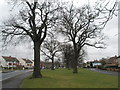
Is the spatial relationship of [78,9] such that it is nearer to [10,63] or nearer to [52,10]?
[52,10]

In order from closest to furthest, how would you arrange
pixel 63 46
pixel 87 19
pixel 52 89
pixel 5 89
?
pixel 52 89 < pixel 5 89 < pixel 87 19 < pixel 63 46

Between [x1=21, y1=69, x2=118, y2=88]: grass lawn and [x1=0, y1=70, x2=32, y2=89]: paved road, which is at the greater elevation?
[x1=21, y1=69, x2=118, y2=88]: grass lawn

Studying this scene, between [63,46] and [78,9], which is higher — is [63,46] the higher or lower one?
the lower one

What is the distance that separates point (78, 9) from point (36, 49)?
17814 mm

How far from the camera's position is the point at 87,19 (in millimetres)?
38844

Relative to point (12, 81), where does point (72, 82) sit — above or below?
above

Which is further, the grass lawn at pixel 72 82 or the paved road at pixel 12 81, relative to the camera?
the paved road at pixel 12 81

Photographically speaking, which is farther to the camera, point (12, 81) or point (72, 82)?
point (12, 81)

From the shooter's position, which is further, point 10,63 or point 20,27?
point 10,63

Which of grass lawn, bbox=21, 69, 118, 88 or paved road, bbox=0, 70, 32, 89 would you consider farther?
paved road, bbox=0, 70, 32, 89

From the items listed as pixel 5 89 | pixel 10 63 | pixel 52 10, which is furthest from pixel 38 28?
pixel 10 63

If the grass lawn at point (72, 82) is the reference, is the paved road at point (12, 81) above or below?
below

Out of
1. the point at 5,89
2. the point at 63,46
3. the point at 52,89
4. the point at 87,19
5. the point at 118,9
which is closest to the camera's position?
the point at 118,9

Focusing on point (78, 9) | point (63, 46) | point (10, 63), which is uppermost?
point (78, 9)
